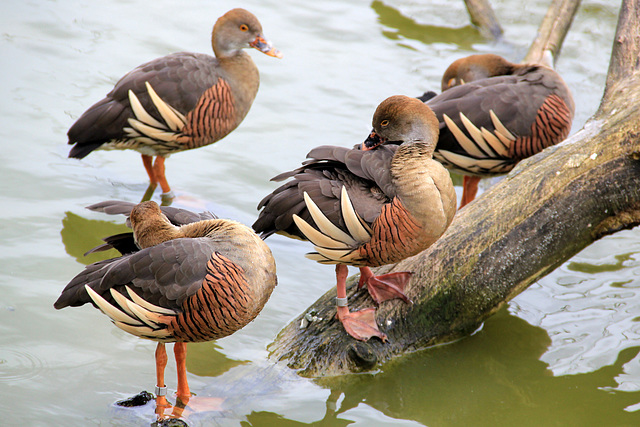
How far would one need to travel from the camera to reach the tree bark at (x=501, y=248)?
4.20m

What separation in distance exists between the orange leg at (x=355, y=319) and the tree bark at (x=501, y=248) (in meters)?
0.06

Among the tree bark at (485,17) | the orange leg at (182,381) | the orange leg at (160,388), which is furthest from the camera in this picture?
the tree bark at (485,17)

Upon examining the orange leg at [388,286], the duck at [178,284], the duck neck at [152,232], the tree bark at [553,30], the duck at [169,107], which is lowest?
the orange leg at [388,286]

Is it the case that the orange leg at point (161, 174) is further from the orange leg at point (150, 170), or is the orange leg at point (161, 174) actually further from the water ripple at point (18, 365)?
the water ripple at point (18, 365)

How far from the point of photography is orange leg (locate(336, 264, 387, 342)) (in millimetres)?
4164

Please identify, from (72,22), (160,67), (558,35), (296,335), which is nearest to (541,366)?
(296,335)

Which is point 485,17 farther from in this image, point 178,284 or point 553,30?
point 178,284

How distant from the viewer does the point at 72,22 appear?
879 centimetres

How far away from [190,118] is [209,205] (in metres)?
0.82

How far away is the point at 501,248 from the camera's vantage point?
424 cm

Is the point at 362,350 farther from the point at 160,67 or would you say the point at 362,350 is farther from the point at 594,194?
the point at 160,67

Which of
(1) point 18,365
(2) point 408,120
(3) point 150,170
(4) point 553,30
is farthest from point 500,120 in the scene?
(1) point 18,365

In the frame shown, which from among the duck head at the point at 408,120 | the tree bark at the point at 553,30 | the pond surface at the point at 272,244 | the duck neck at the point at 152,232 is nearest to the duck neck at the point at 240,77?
the pond surface at the point at 272,244

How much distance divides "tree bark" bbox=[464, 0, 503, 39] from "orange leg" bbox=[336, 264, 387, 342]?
662 cm
